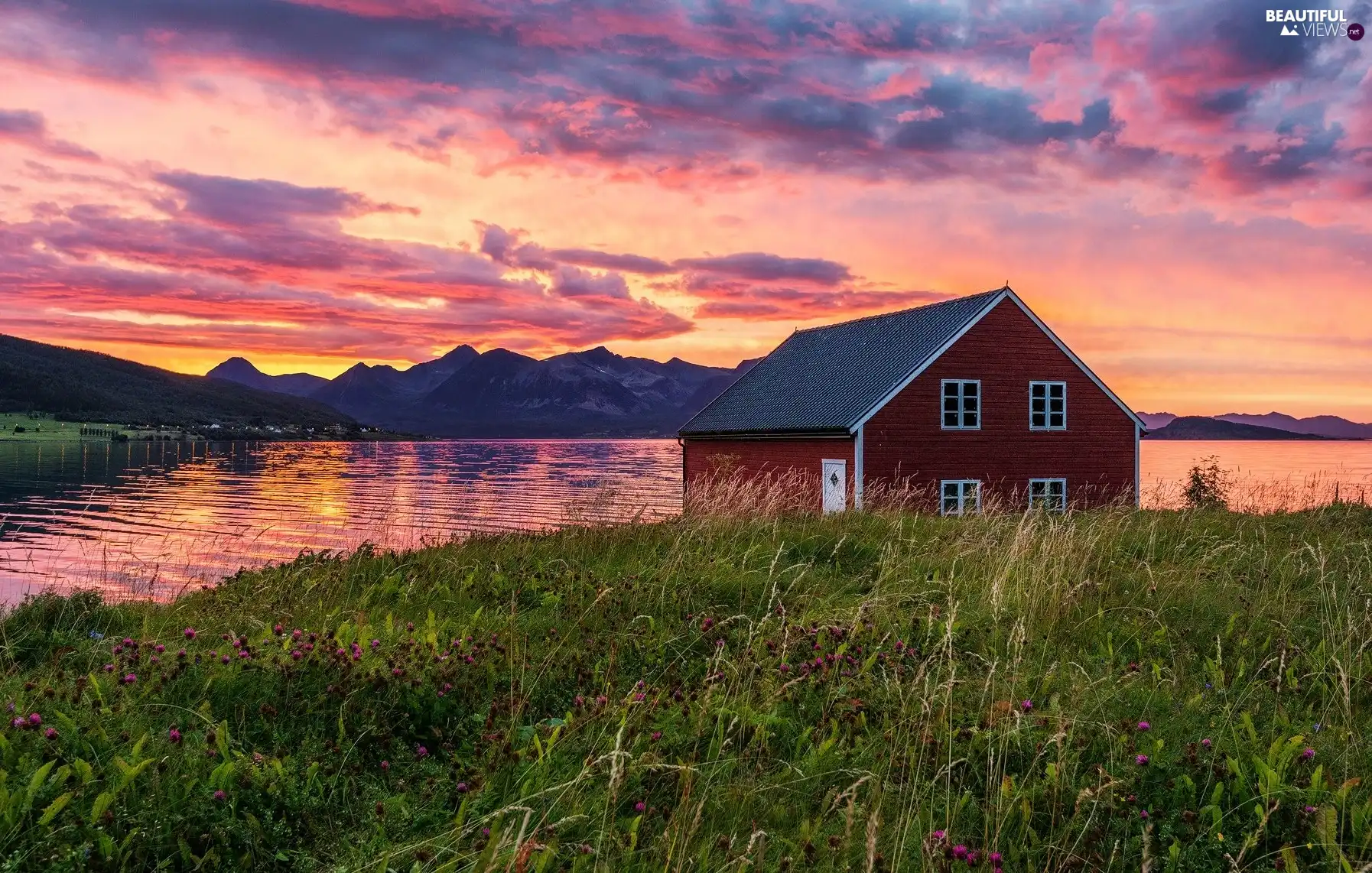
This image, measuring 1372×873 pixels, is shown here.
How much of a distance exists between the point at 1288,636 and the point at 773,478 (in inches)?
921

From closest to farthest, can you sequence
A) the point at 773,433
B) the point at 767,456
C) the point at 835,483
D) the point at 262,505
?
1. the point at 835,483
2. the point at 773,433
3. the point at 767,456
4. the point at 262,505

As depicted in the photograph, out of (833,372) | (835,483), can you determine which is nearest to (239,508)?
(833,372)

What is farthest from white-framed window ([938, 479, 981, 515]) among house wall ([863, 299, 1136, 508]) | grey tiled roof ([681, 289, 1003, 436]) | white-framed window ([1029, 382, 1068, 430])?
grey tiled roof ([681, 289, 1003, 436])

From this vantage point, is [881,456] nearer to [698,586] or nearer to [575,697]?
[698,586]

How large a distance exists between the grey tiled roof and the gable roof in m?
0.04

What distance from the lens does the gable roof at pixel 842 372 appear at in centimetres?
2839

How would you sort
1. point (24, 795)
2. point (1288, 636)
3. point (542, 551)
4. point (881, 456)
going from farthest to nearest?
point (881, 456) < point (542, 551) < point (1288, 636) < point (24, 795)

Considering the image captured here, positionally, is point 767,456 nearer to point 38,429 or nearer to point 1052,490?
point 1052,490

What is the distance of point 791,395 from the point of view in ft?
107

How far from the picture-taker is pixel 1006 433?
2934cm

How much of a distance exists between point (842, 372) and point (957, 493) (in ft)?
19.5

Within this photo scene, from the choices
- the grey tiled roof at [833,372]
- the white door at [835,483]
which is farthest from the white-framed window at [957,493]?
the grey tiled roof at [833,372]

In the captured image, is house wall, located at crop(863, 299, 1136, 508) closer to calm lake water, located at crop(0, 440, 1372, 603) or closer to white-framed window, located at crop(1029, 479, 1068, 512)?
white-framed window, located at crop(1029, 479, 1068, 512)

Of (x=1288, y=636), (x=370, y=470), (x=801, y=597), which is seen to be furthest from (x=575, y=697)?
(x=370, y=470)
